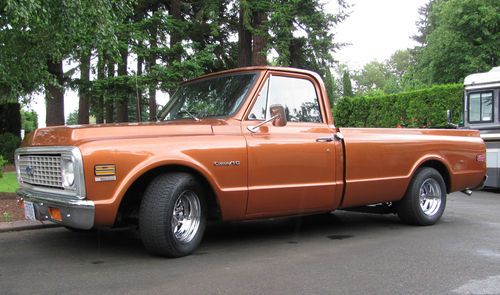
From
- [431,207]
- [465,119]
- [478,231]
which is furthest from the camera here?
[465,119]

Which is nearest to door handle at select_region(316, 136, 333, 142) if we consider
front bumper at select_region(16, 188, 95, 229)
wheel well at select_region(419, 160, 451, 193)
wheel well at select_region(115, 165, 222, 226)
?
wheel well at select_region(115, 165, 222, 226)

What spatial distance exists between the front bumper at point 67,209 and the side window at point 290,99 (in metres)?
2.03

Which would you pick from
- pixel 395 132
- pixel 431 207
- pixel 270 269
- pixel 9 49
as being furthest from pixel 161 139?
pixel 9 49

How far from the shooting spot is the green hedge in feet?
56.1

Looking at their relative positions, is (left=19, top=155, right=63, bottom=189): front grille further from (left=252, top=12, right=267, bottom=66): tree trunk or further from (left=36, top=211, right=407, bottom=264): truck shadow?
(left=252, top=12, right=267, bottom=66): tree trunk

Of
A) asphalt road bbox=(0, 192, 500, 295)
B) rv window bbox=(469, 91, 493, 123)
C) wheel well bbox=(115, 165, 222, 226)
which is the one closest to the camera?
asphalt road bbox=(0, 192, 500, 295)

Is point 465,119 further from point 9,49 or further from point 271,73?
point 9,49

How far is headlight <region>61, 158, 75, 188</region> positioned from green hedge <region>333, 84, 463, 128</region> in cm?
1258

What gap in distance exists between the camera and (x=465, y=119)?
13.1 m

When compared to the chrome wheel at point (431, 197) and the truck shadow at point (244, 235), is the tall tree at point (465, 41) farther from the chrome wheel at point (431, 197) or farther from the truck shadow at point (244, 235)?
the truck shadow at point (244, 235)

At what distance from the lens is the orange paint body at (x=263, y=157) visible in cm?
472

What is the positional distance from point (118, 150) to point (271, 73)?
2146mm

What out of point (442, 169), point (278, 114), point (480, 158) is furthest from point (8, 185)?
point (480, 158)

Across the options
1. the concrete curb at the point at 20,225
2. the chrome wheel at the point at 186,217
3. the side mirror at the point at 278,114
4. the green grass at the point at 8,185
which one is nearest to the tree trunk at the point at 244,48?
the green grass at the point at 8,185
